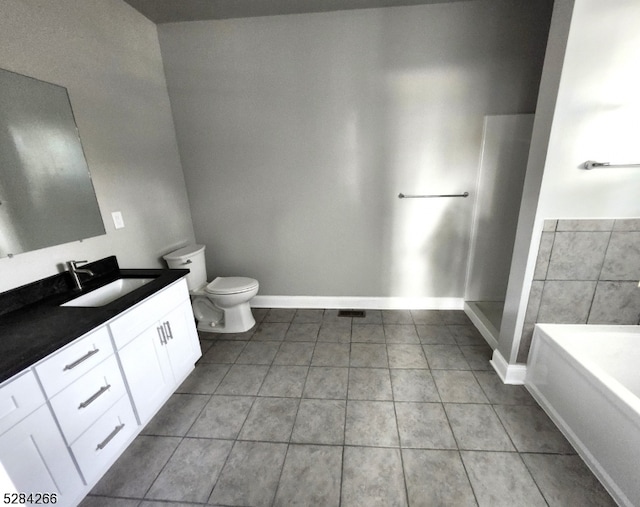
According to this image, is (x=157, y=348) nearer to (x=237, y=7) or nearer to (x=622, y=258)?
(x=237, y=7)

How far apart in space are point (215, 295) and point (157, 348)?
0.69m

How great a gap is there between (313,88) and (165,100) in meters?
1.29

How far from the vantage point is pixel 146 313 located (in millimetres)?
1475

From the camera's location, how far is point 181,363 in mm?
1801

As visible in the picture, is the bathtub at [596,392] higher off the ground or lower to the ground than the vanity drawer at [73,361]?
lower

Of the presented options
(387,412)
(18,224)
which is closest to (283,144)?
(18,224)

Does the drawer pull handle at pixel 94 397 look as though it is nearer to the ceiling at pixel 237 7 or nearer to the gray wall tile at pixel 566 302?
the gray wall tile at pixel 566 302

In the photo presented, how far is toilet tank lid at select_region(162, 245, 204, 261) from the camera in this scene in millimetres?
2201

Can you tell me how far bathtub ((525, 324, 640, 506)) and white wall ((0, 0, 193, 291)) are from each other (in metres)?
2.75

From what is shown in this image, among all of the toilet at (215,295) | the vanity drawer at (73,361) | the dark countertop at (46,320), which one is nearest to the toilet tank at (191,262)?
the toilet at (215,295)

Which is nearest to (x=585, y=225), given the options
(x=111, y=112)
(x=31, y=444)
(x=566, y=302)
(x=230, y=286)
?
(x=566, y=302)

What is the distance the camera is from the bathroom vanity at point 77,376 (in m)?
0.93

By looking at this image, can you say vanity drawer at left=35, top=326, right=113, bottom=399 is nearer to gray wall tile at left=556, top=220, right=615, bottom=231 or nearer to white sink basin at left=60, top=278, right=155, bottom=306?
white sink basin at left=60, top=278, right=155, bottom=306

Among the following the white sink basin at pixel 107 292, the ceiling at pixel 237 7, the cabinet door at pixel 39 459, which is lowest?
the cabinet door at pixel 39 459
